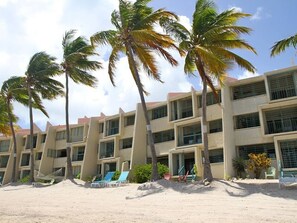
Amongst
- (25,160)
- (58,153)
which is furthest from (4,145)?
(58,153)

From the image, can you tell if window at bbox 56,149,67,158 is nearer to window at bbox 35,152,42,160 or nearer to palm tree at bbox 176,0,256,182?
window at bbox 35,152,42,160

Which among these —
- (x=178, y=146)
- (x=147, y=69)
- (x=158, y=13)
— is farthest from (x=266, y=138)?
(x=158, y=13)

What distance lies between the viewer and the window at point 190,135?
91.0ft

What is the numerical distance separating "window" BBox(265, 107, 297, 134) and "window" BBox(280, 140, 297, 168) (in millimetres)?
1088

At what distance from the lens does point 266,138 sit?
2383 cm

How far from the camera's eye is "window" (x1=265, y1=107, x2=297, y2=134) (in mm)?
23752

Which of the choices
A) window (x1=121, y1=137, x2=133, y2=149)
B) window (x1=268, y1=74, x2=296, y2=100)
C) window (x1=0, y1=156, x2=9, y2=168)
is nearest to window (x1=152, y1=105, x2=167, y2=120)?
window (x1=121, y1=137, x2=133, y2=149)

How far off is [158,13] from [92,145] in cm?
2102

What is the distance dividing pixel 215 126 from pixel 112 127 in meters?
13.0

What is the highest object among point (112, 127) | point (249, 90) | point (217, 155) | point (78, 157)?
point (249, 90)

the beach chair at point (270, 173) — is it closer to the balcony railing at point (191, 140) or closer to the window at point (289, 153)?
the window at point (289, 153)

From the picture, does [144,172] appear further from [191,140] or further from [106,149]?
[106,149]

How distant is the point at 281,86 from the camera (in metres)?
24.6

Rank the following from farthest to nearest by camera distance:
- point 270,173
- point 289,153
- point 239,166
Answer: point 239,166 < point 289,153 < point 270,173
